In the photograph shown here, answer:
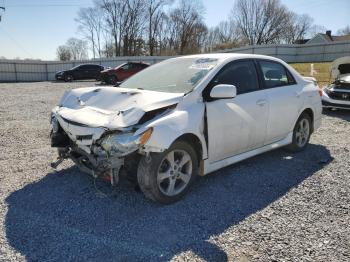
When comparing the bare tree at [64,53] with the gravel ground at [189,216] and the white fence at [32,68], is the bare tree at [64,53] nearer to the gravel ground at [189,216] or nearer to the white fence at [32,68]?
the white fence at [32,68]

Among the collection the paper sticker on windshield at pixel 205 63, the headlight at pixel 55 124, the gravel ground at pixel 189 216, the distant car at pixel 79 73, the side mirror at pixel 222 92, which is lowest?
the gravel ground at pixel 189 216

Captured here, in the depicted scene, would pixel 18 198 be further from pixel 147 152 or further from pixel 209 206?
pixel 209 206

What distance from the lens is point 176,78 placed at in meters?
4.45

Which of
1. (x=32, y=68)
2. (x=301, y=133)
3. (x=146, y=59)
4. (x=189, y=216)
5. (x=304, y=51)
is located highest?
(x=304, y=51)

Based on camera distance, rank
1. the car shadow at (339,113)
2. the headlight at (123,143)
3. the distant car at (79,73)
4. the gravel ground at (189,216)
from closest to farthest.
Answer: the gravel ground at (189,216)
the headlight at (123,143)
the car shadow at (339,113)
the distant car at (79,73)

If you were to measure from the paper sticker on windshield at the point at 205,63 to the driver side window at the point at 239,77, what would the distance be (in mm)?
151

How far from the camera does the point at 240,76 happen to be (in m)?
4.70

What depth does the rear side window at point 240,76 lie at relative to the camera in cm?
441

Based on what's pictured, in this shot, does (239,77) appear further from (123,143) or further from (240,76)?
(123,143)

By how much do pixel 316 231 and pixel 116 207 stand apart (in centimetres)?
208

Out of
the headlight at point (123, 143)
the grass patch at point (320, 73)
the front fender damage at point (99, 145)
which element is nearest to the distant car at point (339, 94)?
the grass patch at point (320, 73)

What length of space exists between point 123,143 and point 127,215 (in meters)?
0.80

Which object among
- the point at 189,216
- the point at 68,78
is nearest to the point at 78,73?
the point at 68,78

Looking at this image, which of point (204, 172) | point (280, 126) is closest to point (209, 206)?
point (204, 172)
